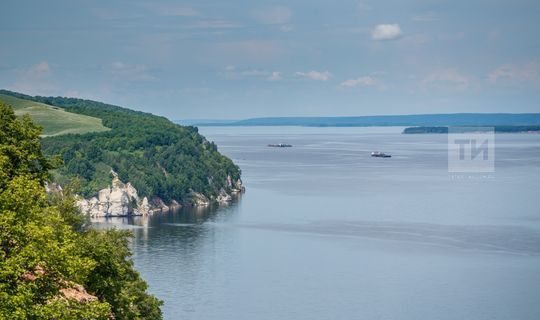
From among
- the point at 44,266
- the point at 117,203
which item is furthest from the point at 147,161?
the point at 44,266

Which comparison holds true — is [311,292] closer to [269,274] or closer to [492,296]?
[269,274]

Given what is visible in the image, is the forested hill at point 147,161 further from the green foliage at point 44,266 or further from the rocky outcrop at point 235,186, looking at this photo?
the green foliage at point 44,266

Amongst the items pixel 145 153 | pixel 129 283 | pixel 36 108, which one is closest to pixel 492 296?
pixel 129 283

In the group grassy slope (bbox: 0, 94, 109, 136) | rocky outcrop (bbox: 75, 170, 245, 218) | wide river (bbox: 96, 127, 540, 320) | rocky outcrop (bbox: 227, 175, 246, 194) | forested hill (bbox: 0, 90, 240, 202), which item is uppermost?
grassy slope (bbox: 0, 94, 109, 136)

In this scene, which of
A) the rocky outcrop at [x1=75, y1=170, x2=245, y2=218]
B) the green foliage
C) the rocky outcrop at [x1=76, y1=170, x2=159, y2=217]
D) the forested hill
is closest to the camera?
the green foliage

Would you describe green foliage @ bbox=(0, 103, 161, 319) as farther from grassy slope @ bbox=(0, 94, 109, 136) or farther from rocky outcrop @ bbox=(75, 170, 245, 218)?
grassy slope @ bbox=(0, 94, 109, 136)

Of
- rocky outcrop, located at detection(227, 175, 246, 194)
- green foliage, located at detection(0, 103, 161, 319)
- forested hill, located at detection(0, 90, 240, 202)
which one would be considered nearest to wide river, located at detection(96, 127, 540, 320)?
rocky outcrop, located at detection(227, 175, 246, 194)

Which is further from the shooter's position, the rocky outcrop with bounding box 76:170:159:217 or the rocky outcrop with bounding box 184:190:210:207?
the rocky outcrop with bounding box 184:190:210:207

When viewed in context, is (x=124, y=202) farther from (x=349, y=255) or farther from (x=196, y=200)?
(x=349, y=255)
